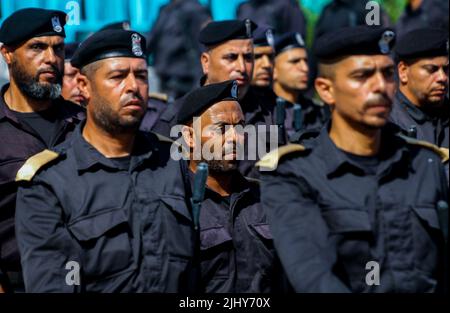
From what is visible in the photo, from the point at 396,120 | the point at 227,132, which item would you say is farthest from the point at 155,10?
the point at 227,132

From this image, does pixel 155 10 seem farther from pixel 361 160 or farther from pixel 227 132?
pixel 361 160

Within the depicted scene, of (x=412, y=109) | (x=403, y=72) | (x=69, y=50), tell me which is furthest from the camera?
(x=69, y=50)

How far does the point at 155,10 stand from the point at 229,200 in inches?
334

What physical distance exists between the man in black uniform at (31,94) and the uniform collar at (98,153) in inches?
37.0

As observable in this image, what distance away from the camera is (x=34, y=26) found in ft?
26.9

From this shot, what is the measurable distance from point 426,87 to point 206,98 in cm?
254

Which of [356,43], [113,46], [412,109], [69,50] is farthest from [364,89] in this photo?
[69,50]

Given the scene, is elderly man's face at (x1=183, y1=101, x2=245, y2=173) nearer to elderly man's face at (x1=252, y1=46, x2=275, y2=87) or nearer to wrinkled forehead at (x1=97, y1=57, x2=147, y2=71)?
wrinkled forehead at (x1=97, y1=57, x2=147, y2=71)

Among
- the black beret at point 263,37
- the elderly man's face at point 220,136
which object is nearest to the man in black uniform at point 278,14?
the black beret at point 263,37

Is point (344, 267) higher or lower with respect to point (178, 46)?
lower

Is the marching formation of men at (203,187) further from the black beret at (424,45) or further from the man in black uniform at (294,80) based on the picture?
the man in black uniform at (294,80)

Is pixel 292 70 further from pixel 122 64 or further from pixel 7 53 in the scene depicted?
pixel 122 64

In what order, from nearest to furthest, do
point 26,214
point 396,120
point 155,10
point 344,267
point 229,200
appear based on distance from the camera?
point 344,267 < point 26,214 < point 229,200 < point 396,120 < point 155,10

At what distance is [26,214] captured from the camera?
6.27 metres
